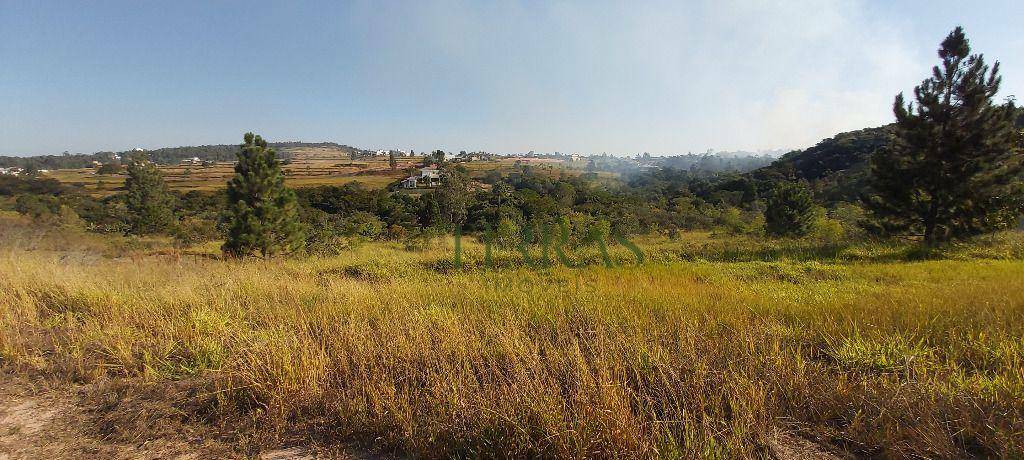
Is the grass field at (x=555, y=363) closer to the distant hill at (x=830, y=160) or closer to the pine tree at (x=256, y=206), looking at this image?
the pine tree at (x=256, y=206)

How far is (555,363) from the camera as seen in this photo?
8.49 feet

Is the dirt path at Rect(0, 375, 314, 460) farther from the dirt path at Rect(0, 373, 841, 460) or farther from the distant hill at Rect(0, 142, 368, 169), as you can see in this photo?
the distant hill at Rect(0, 142, 368, 169)

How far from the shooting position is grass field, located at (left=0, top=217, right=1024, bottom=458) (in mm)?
1946

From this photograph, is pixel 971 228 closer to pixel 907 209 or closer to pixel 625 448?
pixel 907 209

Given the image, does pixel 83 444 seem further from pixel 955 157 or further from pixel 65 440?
pixel 955 157

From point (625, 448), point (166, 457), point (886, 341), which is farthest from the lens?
point (886, 341)

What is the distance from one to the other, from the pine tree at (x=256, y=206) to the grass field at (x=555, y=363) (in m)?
10.4

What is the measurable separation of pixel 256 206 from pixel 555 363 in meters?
16.7

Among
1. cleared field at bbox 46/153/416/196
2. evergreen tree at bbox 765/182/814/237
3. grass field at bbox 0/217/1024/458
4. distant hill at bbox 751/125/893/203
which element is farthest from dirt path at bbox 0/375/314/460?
distant hill at bbox 751/125/893/203

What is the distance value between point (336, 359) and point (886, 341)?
4123 millimetres

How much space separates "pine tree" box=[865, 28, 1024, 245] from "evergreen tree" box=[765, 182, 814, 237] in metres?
14.8

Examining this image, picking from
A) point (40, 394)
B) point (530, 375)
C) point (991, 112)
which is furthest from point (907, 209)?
point (40, 394)

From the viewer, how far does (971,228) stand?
987 centimetres

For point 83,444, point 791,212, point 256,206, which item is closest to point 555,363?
point 83,444
